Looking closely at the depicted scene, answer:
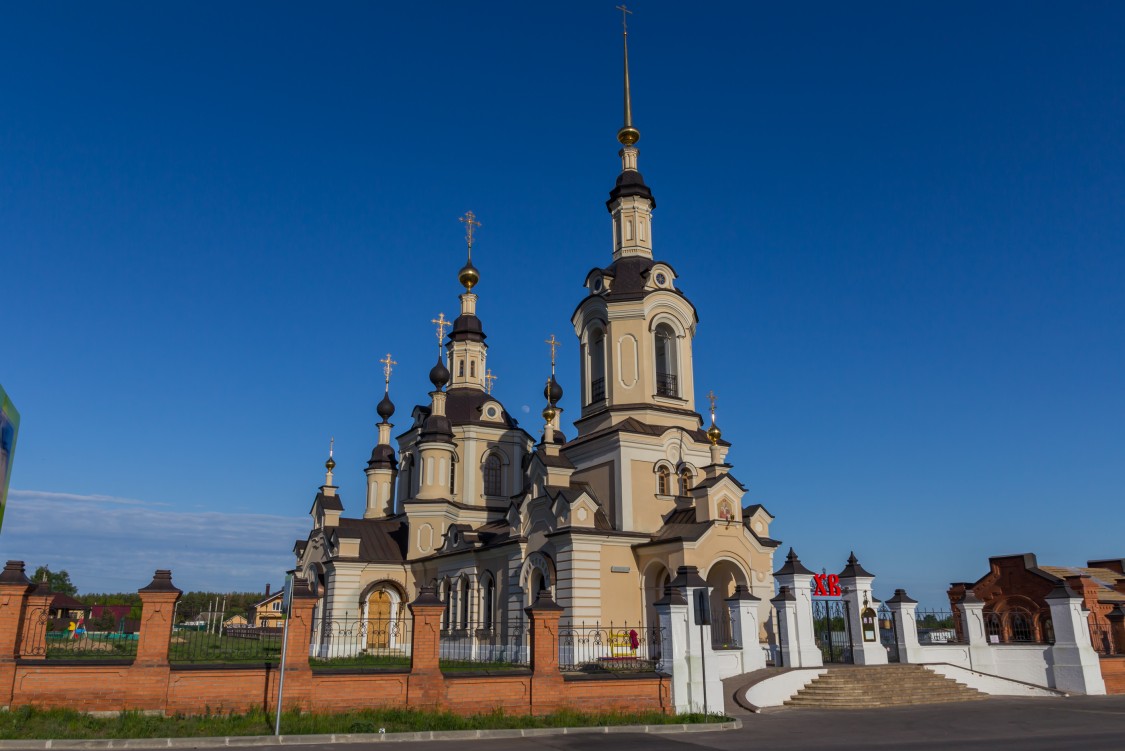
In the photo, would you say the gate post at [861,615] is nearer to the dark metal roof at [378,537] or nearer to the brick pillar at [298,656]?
the brick pillar at [298,656]

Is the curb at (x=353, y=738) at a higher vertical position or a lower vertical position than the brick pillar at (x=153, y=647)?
lower

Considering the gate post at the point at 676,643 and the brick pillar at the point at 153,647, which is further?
the gate post at the point at 676,643

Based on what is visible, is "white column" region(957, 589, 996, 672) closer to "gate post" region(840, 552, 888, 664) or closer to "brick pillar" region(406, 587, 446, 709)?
"gate post" region(840, 552, 888, 664)

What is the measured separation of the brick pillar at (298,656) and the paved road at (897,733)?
2.26 m

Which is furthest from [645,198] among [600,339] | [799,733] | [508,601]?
[799,733]

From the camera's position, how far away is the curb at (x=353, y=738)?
37.4 feet

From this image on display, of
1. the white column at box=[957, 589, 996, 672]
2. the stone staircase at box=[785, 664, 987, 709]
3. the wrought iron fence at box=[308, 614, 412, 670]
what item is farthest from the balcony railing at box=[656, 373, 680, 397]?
the wrought iron fence at box=[308, 614, 412, 670]

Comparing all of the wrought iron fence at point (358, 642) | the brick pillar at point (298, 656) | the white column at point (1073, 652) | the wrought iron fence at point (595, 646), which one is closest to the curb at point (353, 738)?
the brick pillar at point (298, 656)

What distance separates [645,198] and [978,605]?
60.1ft

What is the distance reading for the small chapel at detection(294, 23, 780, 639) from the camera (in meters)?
25.4

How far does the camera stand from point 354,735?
40.7 ft

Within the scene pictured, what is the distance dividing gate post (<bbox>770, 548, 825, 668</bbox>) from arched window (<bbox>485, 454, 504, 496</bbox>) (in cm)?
2046

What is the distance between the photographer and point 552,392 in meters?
36.6

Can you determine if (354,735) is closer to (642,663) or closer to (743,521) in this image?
(642,663)
